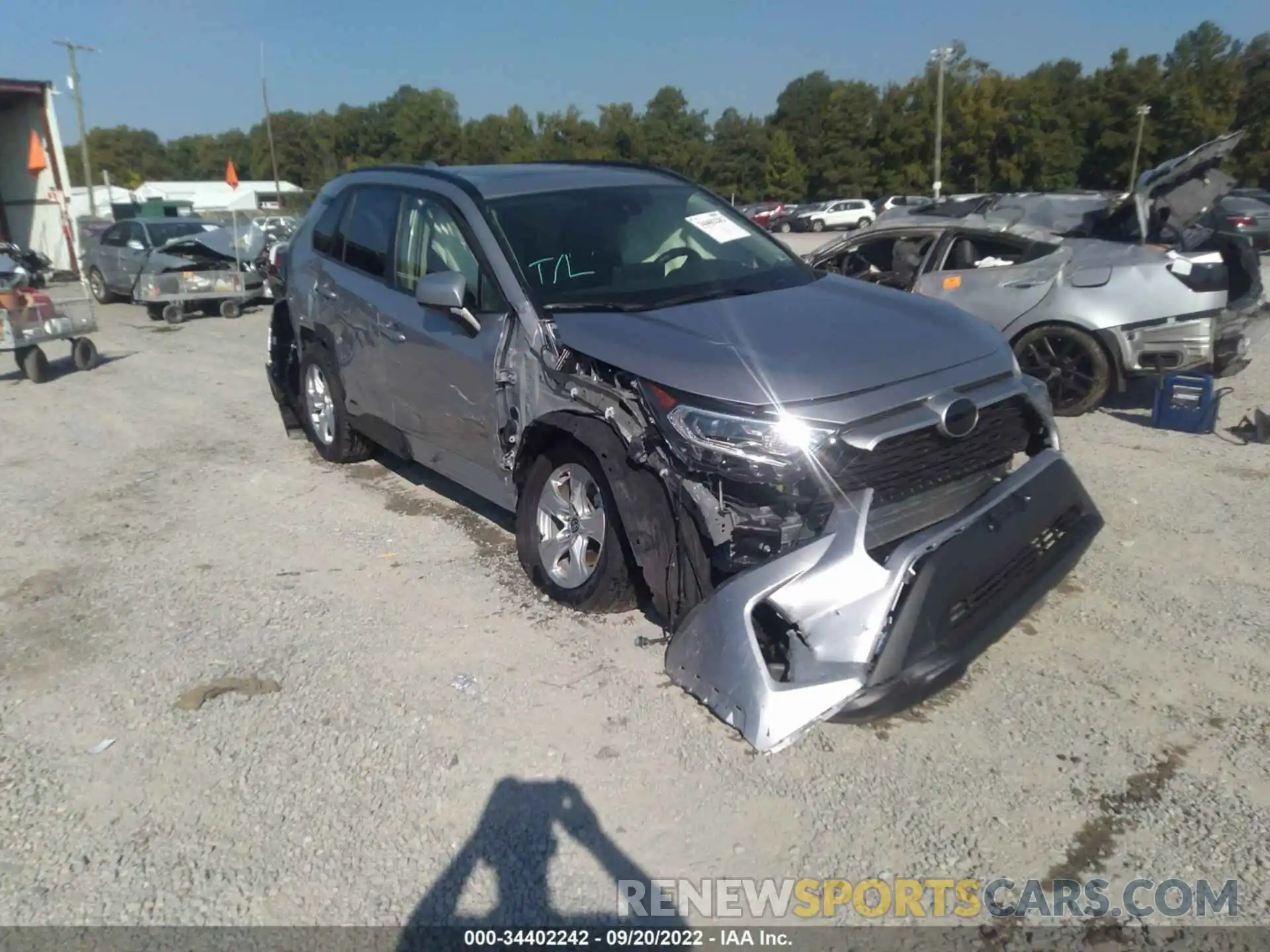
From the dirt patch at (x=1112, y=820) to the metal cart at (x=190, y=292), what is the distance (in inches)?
623

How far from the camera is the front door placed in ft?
14.7

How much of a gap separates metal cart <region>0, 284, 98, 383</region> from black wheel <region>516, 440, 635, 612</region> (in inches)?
334

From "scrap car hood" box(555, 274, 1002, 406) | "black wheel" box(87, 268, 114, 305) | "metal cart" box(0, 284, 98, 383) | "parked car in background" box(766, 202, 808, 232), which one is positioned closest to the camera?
"scrap car hood" box(555, 274, 1002, 406)

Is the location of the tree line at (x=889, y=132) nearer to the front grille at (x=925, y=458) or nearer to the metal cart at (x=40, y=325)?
the metal cart at (x=40, y=325)

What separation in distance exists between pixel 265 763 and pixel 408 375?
7.73ft

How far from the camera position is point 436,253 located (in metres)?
4.95

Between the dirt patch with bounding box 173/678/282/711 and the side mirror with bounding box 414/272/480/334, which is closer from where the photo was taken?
the dirt patch with bounding box 173/678/282/711

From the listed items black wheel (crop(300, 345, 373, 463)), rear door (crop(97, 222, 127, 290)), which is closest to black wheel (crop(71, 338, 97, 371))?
black wheel (crop(300, 345, 373, 463))

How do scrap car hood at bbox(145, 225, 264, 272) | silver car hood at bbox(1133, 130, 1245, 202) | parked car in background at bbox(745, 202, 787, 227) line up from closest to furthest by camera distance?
silver car hood at bbox(1133, 130, 1245, 202)
scrap car hood at bbox(145, 225, 264, 272)
parked car in background at bbox(745, 202, 787, 227)

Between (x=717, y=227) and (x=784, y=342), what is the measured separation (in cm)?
159

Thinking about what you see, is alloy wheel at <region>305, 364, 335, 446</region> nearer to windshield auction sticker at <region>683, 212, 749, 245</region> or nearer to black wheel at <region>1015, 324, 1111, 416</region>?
windshield auction sticker at <region>683, 212, 749, 245</region>

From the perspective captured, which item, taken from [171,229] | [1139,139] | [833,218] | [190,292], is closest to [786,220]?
[833,218]

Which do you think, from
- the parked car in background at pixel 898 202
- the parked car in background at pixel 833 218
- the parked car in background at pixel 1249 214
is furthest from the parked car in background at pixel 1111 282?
the parked car in background at pixel 833 218

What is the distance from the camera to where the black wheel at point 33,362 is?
34.6ft
